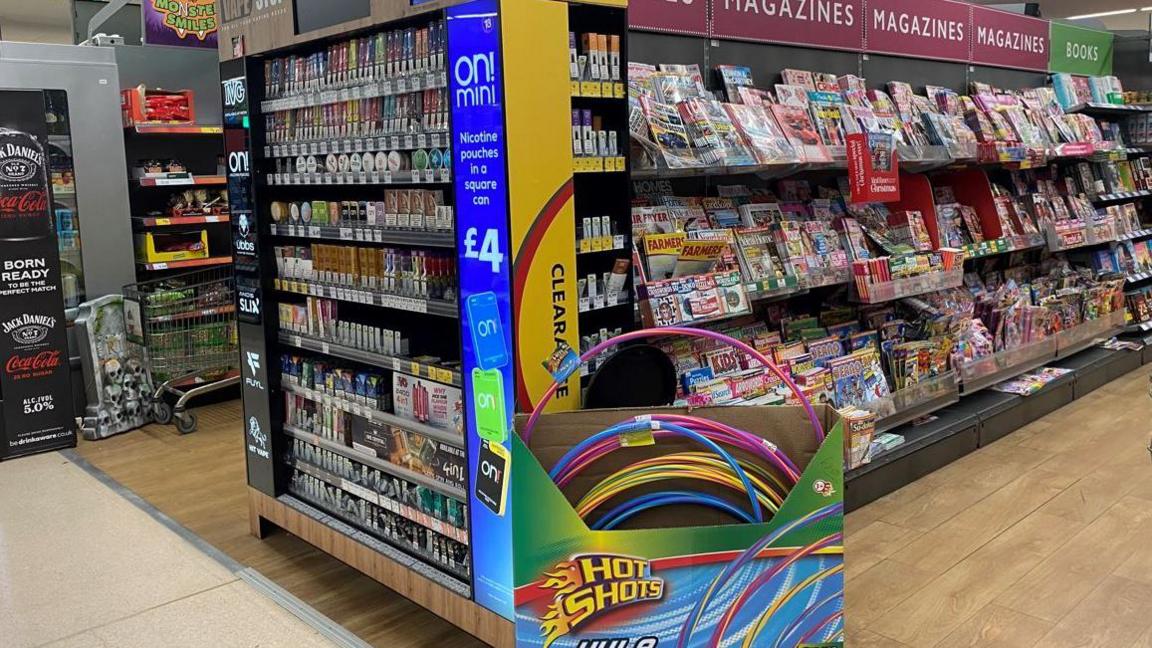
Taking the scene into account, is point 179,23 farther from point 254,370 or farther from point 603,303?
point 603,303

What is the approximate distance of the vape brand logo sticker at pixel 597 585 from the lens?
1708mm

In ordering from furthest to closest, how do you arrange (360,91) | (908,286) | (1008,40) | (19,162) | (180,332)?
(1008,40) → (180,332) → (19,162) → (908,286) → (360,91)

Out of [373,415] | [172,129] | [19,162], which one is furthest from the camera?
[172,129]

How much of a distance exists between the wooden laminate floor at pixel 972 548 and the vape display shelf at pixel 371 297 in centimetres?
110

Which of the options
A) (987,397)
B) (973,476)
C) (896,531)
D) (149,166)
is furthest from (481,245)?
(149,166)

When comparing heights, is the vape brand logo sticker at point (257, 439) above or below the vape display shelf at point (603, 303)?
below

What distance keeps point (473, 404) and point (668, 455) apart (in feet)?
3.24

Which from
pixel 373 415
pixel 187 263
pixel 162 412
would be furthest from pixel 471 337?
pixel 187 263

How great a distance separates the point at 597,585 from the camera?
1.71 meters

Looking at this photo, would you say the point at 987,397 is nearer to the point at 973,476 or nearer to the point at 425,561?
the point at 973,476

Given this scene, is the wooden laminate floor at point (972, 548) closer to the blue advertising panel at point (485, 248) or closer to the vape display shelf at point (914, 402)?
the vape display shelf at point (914, 402)

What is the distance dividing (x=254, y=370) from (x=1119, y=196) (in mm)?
6334

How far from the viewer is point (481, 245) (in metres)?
2.64

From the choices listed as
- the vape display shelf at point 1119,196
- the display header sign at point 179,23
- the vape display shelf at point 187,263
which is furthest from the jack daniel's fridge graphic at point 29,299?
the vape display shelf at point 1119,196
